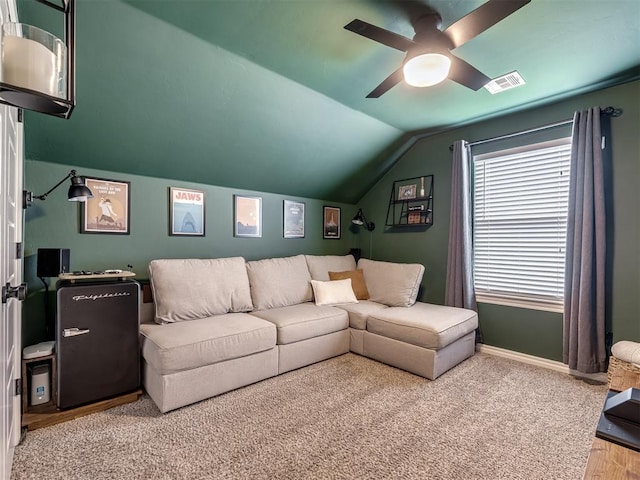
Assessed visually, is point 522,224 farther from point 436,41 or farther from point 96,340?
point 96,340

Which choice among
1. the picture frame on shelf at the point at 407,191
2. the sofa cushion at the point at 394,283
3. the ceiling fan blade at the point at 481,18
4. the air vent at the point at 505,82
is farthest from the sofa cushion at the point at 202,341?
the air vent at the point at 505,82

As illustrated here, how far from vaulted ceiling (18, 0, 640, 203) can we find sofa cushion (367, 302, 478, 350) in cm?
200

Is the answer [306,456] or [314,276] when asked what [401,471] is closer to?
[306,456]

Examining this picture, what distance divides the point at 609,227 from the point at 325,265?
2788 millimetres

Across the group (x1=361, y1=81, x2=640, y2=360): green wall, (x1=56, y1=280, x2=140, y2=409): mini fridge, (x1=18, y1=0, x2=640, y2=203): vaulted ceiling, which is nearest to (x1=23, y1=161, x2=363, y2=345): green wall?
(x1=18, y1=0, x2=640, y2=203): vaulted ceiling

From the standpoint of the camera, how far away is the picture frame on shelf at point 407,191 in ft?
13.6

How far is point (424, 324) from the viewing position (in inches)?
109

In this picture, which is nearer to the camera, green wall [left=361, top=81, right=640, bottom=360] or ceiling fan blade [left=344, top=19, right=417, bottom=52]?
ceiling fan blade [left=344, top=19, right=417, bottom=52]

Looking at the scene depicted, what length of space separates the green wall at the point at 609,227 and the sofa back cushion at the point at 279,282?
1.40 m

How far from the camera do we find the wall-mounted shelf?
13.1 feet

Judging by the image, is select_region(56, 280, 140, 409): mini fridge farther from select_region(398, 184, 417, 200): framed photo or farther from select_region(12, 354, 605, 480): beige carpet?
select_region(398, 184, 417, 200): framed photo

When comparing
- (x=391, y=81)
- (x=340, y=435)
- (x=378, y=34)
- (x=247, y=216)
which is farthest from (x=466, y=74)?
(x=247, y=216)

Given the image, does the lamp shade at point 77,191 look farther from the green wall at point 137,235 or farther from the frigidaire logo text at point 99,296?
the frigidaire logo text at point 99,296

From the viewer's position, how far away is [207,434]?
190 cm
